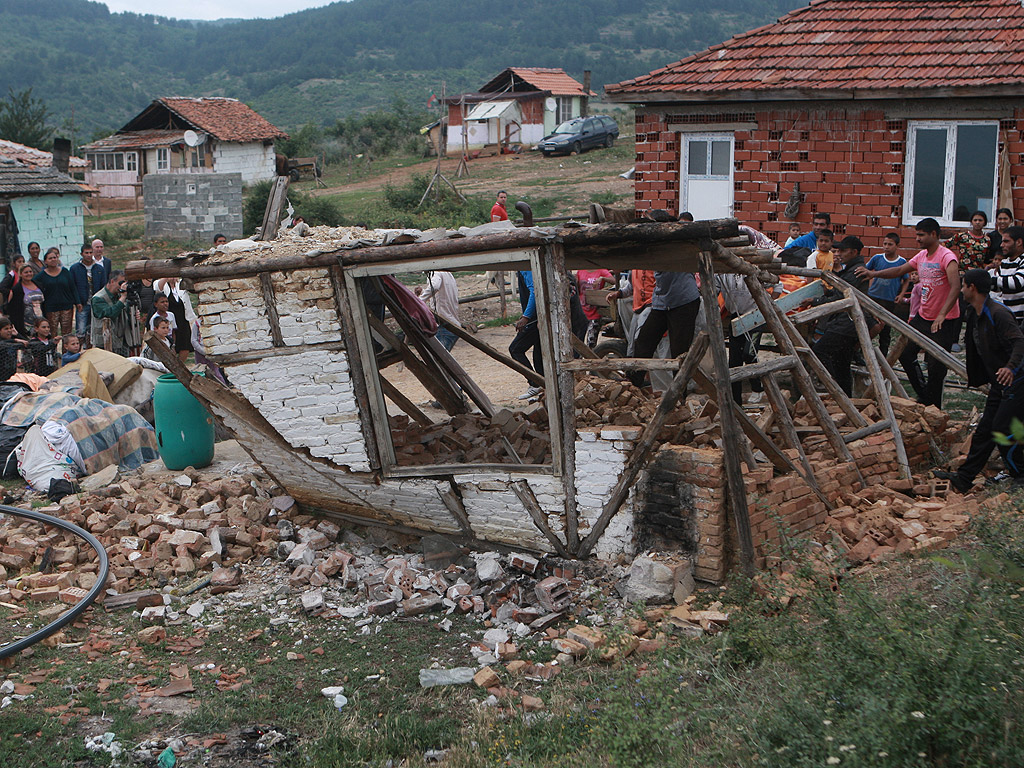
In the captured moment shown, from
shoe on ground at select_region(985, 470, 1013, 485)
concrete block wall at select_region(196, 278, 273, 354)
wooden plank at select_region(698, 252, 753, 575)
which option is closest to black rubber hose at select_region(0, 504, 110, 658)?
concrete block wall at select_region(196, 278, 273, 354)

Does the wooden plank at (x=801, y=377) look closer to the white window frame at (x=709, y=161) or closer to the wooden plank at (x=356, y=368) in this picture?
the wooden plank at (x=356, y=368)

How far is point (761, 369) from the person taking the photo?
20.2ft

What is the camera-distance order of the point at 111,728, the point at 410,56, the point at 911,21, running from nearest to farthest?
the point at 111,728, the point at 911,21, the point at 410,56

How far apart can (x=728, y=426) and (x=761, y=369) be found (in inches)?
22.3

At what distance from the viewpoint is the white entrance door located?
44.7 feet

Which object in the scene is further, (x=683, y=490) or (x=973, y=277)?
(x=973, y=277)

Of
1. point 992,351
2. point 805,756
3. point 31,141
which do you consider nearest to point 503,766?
point 805,756

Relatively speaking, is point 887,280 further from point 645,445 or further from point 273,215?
point 273,215

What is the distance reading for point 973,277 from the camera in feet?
22.5

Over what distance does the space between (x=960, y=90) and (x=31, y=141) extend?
36.5m

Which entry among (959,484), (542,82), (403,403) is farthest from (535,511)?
(542,82)

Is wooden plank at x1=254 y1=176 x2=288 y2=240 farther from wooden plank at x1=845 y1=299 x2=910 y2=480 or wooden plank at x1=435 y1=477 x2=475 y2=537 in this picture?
wooden plank at x1=845 y1=299 x2=910 y2=480

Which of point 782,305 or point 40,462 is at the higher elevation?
point 782,305

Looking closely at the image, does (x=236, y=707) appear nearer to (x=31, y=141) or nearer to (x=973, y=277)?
(x=973, y=277)
